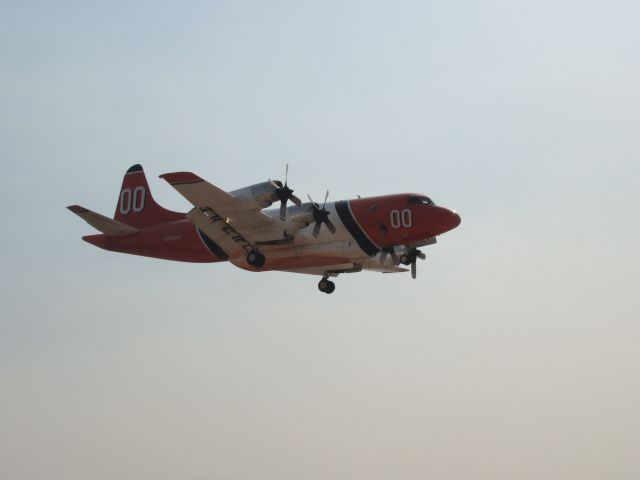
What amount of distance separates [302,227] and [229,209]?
406 centimetres

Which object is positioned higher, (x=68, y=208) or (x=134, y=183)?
(x=134, y=183)

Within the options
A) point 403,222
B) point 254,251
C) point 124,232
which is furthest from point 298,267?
point 124,232

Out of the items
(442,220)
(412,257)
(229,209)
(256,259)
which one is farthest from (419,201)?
(229,209)

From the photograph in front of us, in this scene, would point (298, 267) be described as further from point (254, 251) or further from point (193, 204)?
point (193, 204)

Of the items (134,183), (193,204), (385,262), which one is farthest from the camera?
(134,183)

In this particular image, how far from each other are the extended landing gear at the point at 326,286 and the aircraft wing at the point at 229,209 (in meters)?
5.24

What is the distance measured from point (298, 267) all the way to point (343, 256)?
2748 millimetres

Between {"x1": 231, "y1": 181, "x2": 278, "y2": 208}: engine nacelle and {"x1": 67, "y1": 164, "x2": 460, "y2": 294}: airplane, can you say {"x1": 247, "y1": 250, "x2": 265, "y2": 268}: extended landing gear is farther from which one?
{"x1": 231, "y1": 181, "x2": 278, "y2": 208}: engine nacelle

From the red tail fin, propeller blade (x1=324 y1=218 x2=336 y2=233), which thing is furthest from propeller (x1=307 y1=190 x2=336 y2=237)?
the red tail fin

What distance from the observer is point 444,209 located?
53.6 meters

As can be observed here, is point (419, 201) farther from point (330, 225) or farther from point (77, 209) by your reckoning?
point (77, 209)

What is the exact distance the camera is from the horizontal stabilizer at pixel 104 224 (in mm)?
55947

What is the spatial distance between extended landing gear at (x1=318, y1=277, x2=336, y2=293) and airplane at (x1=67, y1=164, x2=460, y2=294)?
1186 mm

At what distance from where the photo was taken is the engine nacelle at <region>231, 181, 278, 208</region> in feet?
172
